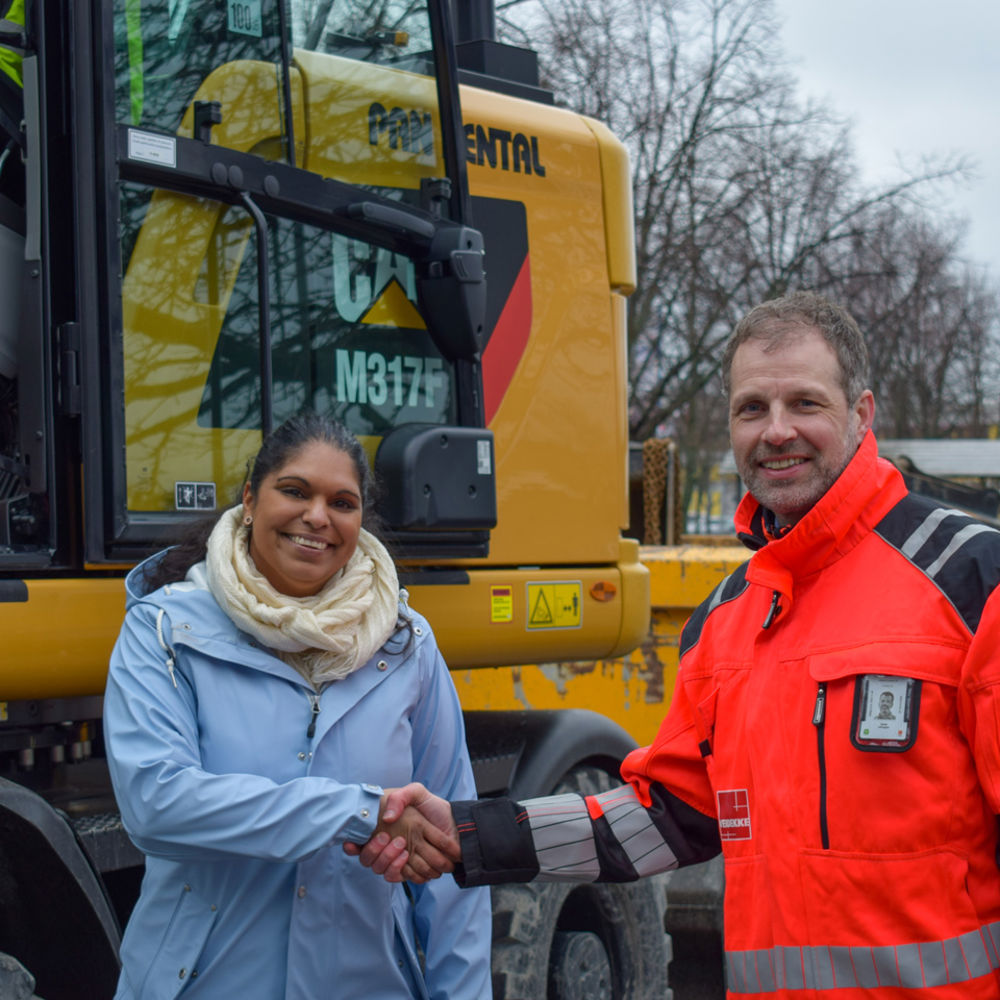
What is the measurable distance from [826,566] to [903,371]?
3284cm

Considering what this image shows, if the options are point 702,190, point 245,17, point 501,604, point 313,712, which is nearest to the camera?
point 313,712

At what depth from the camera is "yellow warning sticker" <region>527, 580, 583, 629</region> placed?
12.8 feet

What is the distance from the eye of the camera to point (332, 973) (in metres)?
2.32

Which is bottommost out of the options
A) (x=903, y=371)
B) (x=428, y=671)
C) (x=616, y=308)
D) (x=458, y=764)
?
(x=458, y=764)

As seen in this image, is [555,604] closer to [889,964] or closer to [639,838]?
[639,838]

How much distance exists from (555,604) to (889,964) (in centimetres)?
211

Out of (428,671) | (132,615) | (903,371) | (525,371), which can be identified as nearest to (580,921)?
(525,371)

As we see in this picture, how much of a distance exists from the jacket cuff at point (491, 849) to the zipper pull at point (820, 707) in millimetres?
708

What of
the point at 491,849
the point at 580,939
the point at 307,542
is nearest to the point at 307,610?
the point at 307,542

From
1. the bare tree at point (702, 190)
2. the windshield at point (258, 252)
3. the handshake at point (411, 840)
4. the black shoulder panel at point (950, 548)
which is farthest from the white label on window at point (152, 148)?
the bare tree at point (702, 190)

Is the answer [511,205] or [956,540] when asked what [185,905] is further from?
[511,205]

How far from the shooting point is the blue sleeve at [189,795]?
7.07 ft

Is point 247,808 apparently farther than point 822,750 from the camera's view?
Yes

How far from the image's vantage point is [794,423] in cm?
218
